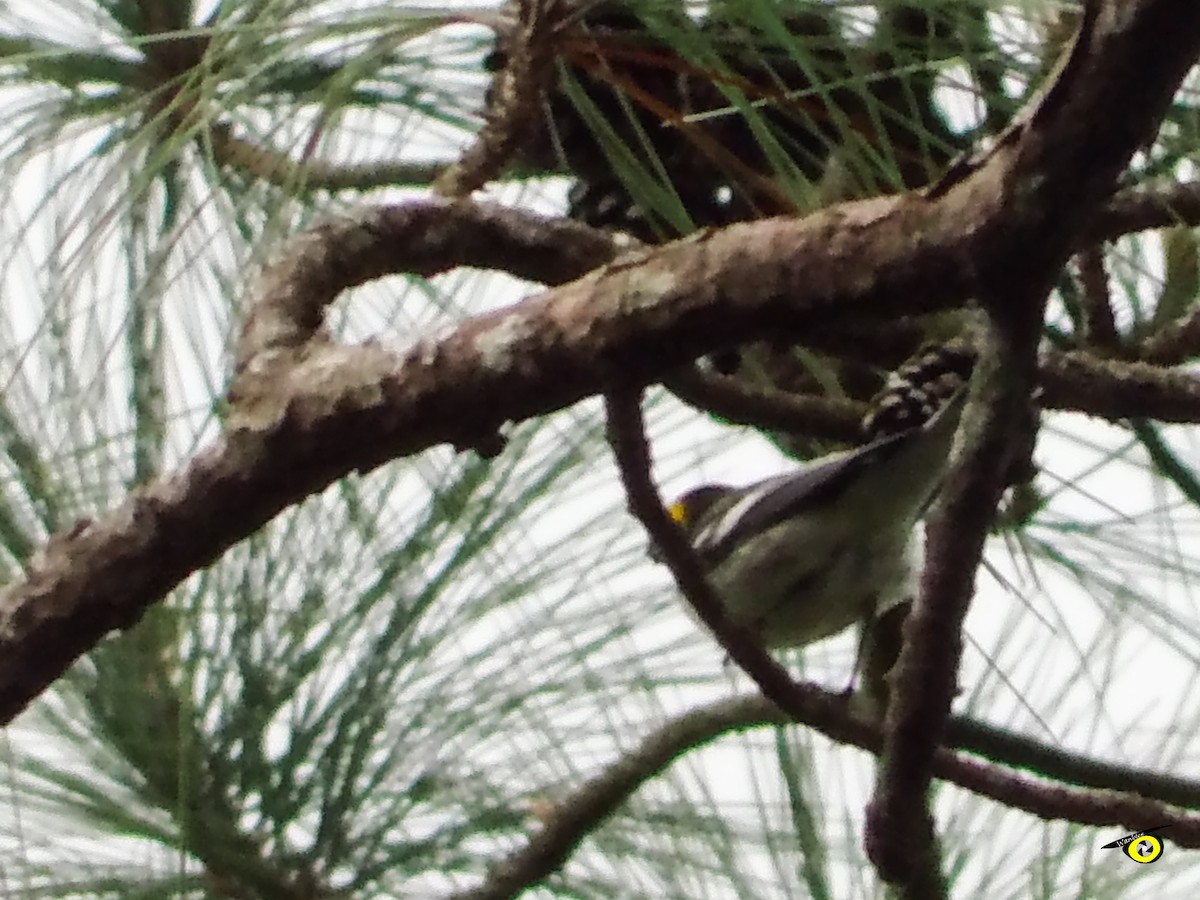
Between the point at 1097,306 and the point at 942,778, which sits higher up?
the point at 1097,306

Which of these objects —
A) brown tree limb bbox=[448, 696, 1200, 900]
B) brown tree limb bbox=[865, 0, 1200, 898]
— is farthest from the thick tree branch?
brown tree limb bbox=[448, 696, 1200, 900]

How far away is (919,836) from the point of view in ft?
1.19

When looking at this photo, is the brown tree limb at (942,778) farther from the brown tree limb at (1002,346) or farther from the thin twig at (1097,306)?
the thin twig at (1097,306)

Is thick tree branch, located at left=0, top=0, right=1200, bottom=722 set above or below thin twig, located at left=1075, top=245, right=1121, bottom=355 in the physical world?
below

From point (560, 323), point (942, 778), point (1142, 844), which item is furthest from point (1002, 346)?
point (1142, 844)

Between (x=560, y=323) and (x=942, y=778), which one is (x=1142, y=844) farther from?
(x=560, y=323)

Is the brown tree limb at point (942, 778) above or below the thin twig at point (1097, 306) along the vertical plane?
below

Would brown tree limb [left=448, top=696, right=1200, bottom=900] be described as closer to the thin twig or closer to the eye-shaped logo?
the eye-shaped logo

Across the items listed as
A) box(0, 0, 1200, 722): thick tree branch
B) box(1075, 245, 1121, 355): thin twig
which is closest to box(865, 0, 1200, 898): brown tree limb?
box(0, 0, 1200, 722): thick tree branch

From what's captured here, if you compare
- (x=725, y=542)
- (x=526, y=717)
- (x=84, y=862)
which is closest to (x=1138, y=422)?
(x=725, y=542)

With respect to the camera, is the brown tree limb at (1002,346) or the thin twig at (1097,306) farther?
the thin twig at (1097,306)

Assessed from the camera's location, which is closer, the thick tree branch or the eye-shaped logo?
the thick tree branch

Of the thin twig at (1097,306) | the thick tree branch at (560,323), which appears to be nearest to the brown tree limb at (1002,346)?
the thick tree branch at (560,323)

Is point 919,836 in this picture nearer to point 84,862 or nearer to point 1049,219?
point 1049,219
